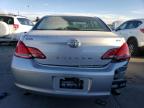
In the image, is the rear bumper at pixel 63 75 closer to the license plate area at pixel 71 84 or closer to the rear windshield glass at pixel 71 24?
the license plate area at pixel 71 84

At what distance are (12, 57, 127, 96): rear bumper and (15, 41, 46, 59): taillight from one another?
0.35 feet

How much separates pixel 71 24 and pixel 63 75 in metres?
1.52

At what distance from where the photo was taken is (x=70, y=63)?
426cm

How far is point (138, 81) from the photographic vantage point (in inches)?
270

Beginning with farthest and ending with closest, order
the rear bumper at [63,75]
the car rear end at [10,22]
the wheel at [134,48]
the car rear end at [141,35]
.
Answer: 1. the car rear end at [10,22]
2. the wheel at [134,48]
3. the car rear end at [141,35]
4. the rear bumper at [63,75]

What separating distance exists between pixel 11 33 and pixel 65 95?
36.5ft

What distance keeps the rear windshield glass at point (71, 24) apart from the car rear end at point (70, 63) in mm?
774

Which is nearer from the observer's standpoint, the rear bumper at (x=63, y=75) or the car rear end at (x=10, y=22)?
the rear bumper at (x=63, y=75)

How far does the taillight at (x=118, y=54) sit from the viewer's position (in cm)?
436

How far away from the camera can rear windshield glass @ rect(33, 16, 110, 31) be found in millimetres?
5272

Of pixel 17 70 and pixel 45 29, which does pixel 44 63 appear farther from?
pixel 45 29

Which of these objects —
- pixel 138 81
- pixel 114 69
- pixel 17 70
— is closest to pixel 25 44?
pixel 17 70

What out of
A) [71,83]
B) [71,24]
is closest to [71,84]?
[71,83]

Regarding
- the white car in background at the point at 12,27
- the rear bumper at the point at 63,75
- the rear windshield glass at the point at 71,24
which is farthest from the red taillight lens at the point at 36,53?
the white car in background at the point at 12,27
